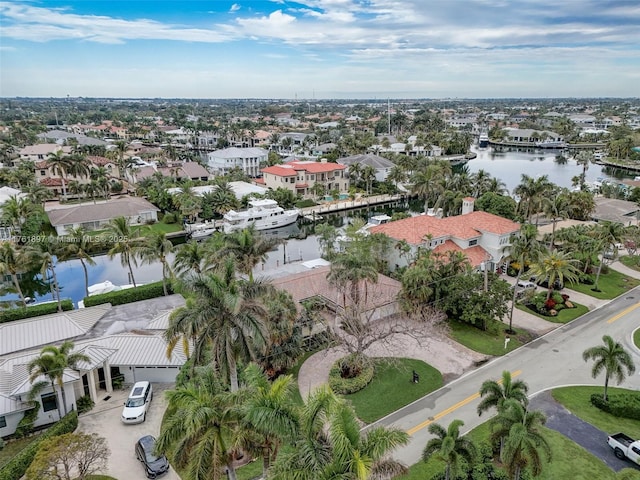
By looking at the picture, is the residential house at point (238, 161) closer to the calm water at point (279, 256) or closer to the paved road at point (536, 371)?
the calm water at point (279, 256)

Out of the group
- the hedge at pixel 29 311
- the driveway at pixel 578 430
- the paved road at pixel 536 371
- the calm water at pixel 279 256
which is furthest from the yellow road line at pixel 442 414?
the hedge at pixel 29 311

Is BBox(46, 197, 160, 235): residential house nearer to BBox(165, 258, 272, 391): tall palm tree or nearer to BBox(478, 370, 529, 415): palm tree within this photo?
BBox(165, 258, 272, 391): tall palm tree

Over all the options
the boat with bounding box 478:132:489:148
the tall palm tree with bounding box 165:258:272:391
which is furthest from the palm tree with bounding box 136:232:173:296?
the boat with bounding box 478:132:489:148

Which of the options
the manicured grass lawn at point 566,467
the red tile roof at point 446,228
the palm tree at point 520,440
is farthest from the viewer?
the red tile roof at point 446,228

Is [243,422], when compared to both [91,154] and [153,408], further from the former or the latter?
[91,154]

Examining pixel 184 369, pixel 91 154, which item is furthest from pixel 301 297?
pixel 91 154
